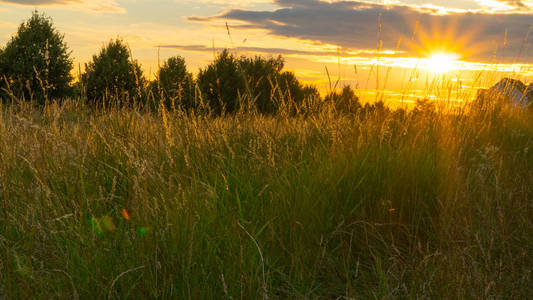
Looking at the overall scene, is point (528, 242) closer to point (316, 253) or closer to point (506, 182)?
point (506, 182)

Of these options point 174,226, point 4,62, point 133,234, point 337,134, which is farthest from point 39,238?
point 4,62

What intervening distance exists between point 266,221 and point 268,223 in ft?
0.73

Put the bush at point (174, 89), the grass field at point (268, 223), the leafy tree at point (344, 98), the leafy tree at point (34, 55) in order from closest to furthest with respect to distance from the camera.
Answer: the grass field at point (268, 223), the bush at point (174, 89), the leafy tree at point (344, 98), the leafy tree at point (34, 55)

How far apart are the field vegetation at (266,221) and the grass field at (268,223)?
0.01 m

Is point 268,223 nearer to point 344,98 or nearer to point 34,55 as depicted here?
point 344,98

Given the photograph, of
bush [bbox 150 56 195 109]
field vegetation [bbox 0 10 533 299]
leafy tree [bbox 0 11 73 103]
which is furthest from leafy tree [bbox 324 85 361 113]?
leafy tree [bbox 0 11 73 103]

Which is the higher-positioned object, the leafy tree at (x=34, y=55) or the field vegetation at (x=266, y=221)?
the leafy tree at (x=34, y=55)

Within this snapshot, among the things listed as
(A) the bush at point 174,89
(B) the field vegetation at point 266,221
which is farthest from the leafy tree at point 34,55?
(B) the field vegetation at point 266,221

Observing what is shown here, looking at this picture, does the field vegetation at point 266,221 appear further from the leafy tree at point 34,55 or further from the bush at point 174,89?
the leafy tree at point 34,55

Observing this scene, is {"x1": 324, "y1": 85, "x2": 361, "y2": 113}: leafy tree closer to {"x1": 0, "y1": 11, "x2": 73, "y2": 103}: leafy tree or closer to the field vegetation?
the field vegetation

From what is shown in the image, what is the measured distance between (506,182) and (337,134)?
1455mm

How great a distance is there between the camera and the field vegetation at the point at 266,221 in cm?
217

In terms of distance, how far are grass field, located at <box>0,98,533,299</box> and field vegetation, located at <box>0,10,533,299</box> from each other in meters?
0.01

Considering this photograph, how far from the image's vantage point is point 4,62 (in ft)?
116
